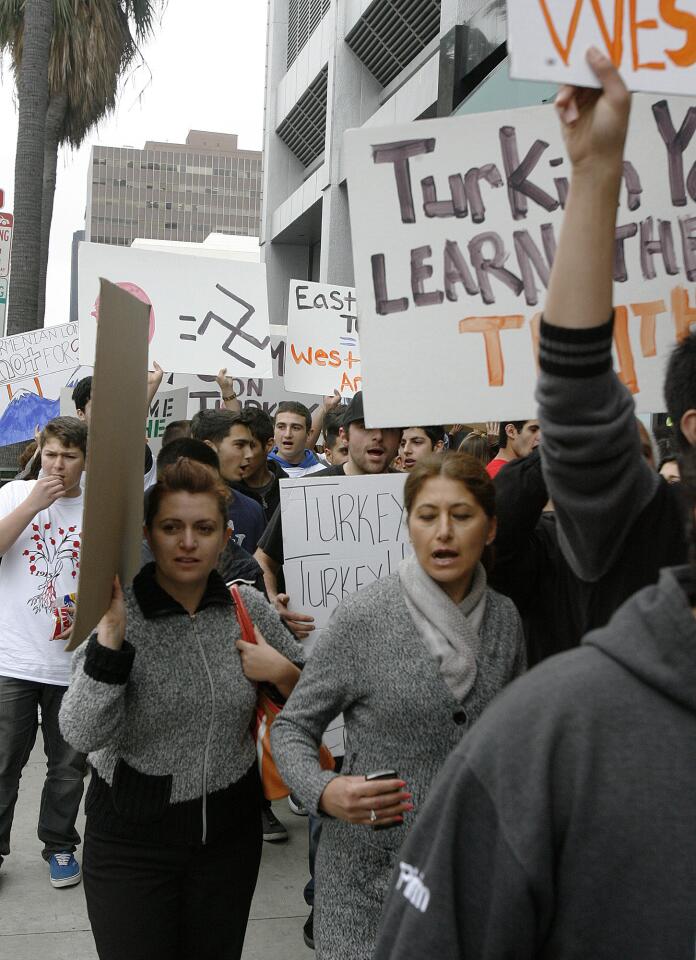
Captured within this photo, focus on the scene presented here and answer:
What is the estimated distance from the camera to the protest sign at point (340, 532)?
12.4ft

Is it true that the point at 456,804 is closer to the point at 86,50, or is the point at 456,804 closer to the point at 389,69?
the point at 86,50

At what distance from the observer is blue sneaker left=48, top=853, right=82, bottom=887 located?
4465 mm

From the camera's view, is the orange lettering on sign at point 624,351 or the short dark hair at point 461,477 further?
the orange lettering on sign at point 624,351

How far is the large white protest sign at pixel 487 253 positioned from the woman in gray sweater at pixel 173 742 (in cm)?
60

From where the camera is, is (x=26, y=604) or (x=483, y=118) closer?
(x=483, y=118)

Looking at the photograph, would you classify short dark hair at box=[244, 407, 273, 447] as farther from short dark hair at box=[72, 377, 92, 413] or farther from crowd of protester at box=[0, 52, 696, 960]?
crowd of protester at box=[0, 52, 696, 960]

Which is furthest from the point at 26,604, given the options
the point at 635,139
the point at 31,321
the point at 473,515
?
the point at 31,321

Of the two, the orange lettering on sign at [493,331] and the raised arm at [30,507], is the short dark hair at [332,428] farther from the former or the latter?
the orange lettering on sign at [493,331]

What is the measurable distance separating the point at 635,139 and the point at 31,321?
9.86 metres

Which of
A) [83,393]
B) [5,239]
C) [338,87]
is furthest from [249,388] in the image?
[338,87]

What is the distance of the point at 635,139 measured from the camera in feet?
8.55

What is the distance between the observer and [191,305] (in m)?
6.42

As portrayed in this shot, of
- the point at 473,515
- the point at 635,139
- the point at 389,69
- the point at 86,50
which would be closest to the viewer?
the point at 473,515

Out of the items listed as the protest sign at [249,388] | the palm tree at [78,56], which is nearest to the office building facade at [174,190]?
the palm tree at [78,56]
